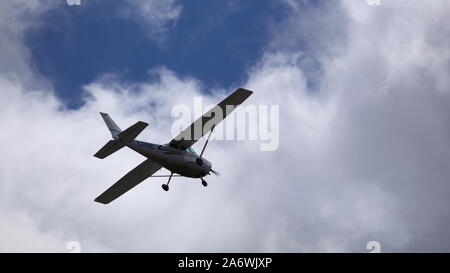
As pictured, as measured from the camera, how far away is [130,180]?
3188cm

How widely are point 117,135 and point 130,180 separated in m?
4.92

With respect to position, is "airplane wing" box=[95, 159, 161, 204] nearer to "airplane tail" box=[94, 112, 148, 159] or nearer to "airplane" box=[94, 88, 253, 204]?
"airplane" box=[94, 88, 253, 204]

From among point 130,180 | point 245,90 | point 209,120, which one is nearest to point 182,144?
point 209,120

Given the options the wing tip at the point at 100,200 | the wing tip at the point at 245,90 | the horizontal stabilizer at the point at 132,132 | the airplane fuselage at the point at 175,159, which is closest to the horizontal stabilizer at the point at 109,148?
the horizontal stabilizer at the point at 132,132

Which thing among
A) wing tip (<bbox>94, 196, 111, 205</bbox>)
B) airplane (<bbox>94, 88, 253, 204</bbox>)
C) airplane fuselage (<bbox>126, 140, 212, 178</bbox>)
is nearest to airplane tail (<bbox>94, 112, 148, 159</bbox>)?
airplane (<bbox>94, 88, 253, 204</bbox>)

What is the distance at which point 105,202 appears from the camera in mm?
32312

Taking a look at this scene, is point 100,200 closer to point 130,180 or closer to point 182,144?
point 130,180

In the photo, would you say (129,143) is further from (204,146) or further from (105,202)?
(105,202)

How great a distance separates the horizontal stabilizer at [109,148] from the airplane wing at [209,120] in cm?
248

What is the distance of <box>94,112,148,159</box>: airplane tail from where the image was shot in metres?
26.6
